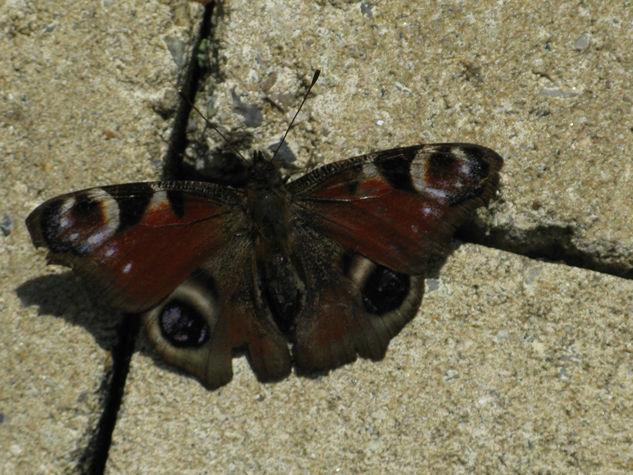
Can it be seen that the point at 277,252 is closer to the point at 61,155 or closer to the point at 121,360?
the point at 121,360

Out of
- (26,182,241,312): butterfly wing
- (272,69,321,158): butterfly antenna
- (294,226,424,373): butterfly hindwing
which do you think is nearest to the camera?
(26,182,241,312): butterfly wing

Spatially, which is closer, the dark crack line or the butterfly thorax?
the dark crack line

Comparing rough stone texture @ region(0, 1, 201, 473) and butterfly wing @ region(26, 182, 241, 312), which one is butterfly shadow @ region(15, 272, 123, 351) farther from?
butterfly wing @ region(26, 182, 241, 312)

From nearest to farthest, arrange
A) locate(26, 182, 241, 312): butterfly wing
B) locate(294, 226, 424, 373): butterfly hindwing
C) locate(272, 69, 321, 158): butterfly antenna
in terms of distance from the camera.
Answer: locate(26, 182, 241, 312): butterfly wing → locate(294, 226, 424, 373): butterfly hindwing → locate(272, 69, 321, 158): butterfly antenna

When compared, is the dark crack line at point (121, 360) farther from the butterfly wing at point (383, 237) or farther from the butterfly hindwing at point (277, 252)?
the butterfly wing at point (383, 237)

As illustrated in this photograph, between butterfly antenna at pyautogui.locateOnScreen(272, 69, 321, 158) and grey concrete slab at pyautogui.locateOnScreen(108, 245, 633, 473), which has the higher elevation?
butterfly antenna at pyautogui.locateOnScreen(272, 69, 321, 158)

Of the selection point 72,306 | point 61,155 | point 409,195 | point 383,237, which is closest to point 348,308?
point 383,237

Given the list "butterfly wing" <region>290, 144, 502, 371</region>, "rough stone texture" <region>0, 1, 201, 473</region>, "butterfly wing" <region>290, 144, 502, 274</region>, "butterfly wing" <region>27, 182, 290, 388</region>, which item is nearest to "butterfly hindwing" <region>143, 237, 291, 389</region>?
"butterfly wing" <region>27, 182, 290, 388</region>

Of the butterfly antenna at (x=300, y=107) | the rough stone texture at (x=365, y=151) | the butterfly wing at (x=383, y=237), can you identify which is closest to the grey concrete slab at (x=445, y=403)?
the rough stone texture at (x=365, y=151)
